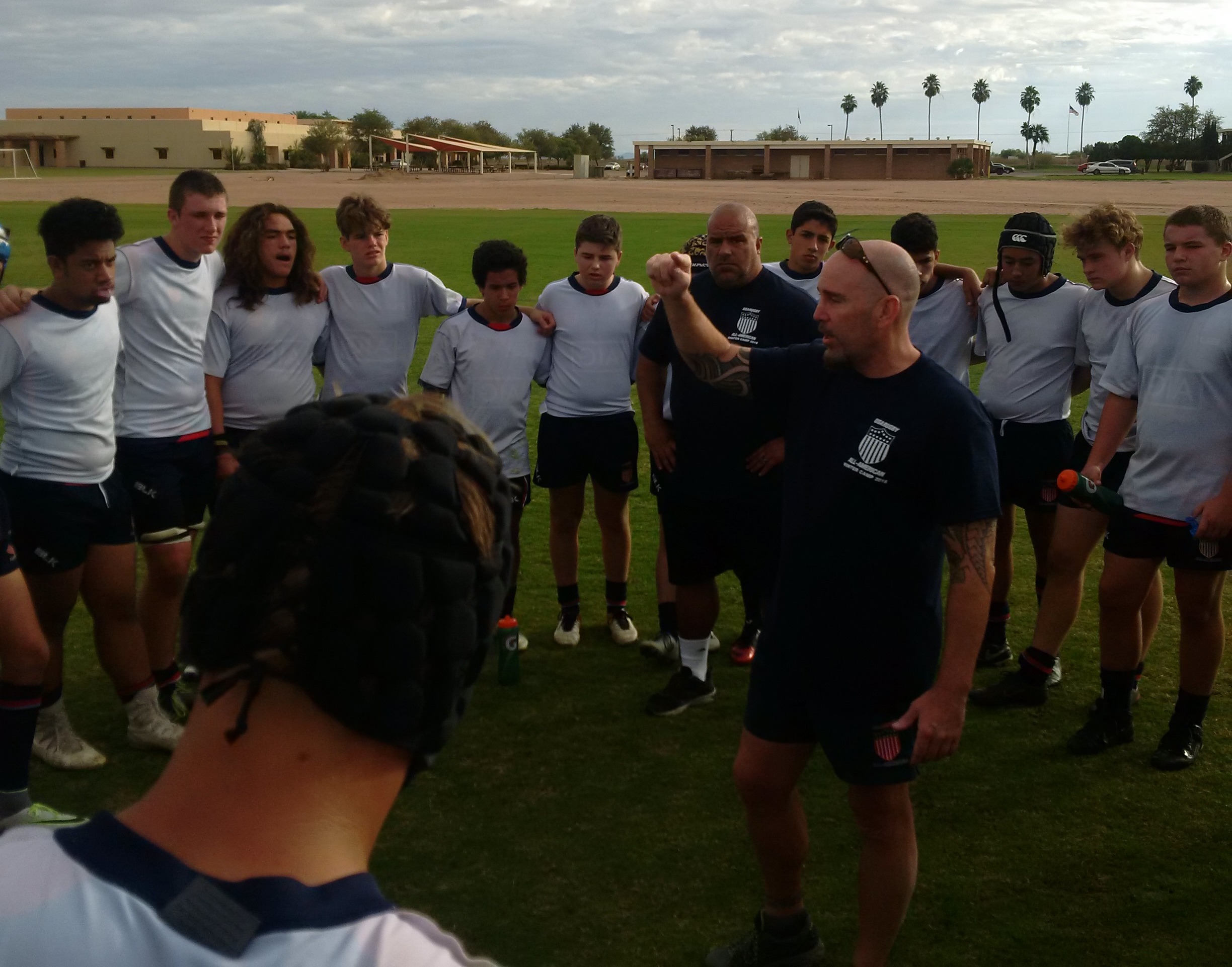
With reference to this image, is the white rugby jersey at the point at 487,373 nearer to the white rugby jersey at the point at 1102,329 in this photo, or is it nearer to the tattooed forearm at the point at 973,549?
the white rugby jersey at the point at 1102,329

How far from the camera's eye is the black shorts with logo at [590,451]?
21.1ft

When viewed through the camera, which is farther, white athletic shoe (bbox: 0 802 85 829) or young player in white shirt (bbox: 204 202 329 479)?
young player in white shirt (bbox: 204 202 329 479)

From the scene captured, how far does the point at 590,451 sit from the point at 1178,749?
10.7 feet

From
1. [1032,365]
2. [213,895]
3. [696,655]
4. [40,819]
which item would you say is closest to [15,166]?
[696,655]

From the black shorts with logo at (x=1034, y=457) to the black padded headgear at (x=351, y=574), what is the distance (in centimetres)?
524

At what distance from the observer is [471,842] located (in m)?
4.49

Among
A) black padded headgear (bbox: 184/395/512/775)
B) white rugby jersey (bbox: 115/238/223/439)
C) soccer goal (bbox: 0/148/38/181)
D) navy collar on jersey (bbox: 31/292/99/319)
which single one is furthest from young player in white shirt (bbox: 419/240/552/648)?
soccer goal (bbox: 0/148/38/181)

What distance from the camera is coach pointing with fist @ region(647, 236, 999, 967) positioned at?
3232mm

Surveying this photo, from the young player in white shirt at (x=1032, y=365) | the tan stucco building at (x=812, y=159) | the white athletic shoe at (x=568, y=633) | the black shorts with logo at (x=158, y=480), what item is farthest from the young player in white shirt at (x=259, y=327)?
the tan stucco building at (x=812, y=159)

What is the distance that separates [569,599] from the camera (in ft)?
21.6

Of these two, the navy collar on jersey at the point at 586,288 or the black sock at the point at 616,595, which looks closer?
the navy collar on jersey at the point at 586,288

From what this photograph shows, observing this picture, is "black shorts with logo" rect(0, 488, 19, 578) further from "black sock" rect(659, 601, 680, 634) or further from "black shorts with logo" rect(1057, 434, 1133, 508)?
"black shorts with logo" rect(1057, 434, 1133, 508)

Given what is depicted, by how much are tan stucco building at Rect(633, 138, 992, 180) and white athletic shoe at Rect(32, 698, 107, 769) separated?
8804cm

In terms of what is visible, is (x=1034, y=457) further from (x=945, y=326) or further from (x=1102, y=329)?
(x=945, y=326)
